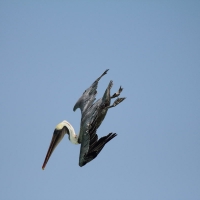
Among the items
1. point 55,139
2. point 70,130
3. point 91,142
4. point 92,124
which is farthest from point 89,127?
point 55,139

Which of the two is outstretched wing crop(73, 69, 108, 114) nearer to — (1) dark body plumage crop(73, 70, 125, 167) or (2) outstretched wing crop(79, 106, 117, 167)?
(1) dark body plumage crop(73, 70, 125, 167)

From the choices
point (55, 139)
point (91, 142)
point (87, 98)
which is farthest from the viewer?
point (87, 98)

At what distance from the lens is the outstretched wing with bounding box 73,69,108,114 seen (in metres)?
18.9

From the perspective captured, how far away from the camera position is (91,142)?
664 inches

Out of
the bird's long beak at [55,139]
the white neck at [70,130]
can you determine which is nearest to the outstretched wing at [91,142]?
the white neck at [70,130]

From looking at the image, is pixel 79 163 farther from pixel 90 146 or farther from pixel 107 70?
pixel 107 70

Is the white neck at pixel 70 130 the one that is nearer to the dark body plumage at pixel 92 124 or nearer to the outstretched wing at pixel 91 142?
the dark body plumage at pixel 92 124

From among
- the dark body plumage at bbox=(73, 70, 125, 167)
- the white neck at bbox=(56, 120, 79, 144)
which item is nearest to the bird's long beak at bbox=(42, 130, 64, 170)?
the white neck at bbox=(56, 120, 79, 144)

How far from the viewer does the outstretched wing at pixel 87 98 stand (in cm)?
1893

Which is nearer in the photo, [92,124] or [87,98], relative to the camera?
[92,124]

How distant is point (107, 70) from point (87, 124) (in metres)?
2.99

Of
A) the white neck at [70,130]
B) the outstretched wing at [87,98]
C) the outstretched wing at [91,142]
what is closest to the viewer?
the outstretched wing at [91,142]

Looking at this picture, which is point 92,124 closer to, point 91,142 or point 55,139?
point 91,142

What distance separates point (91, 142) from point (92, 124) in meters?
0.66
